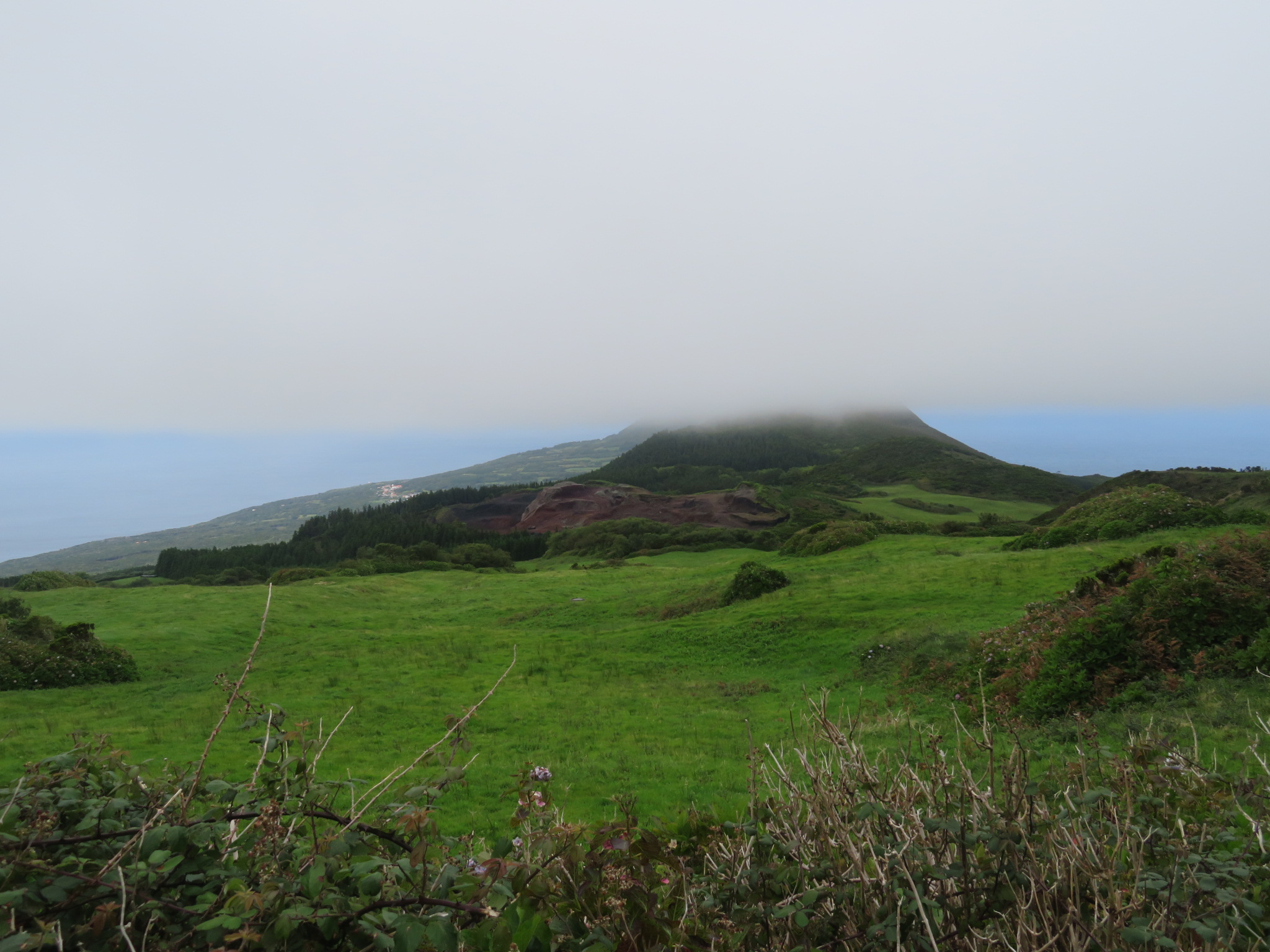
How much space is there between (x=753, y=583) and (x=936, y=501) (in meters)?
84.4

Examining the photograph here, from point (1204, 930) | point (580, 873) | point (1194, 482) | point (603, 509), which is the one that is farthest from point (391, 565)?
point (1194, 482)

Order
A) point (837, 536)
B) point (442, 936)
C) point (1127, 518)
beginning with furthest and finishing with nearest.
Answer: point (837, 536), point (1127, 518), point (442, 936)

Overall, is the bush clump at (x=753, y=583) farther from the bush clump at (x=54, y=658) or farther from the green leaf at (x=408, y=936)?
the green leaf at (x=408, y=936)

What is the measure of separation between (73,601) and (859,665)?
38.5 m

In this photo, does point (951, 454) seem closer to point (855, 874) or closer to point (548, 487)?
point (548, 487)

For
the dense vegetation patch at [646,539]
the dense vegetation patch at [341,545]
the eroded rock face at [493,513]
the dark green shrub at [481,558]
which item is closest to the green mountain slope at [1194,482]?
the dense vegetation patch at [646,539]

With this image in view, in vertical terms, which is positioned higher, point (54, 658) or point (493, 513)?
point (54, 658)

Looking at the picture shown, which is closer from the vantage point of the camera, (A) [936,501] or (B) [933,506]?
(B) [933,506]

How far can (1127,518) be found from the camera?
26.4m

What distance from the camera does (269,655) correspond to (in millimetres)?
23484

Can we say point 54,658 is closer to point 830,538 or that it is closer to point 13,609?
point 13,609

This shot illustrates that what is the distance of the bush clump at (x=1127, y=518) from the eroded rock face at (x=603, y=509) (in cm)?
5134

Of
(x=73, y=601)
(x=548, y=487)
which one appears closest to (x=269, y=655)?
(x=73, y=601)

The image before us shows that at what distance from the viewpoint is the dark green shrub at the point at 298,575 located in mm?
53812
